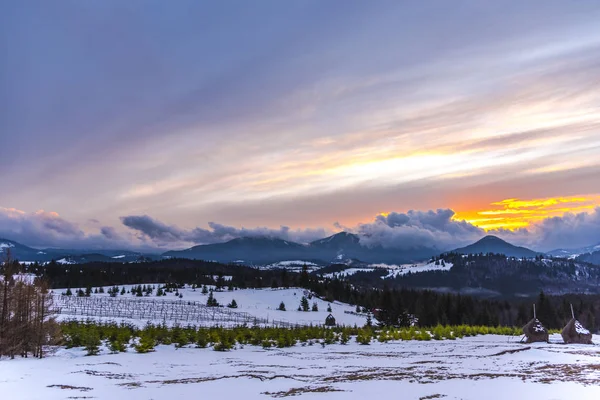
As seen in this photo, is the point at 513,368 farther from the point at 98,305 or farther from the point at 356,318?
the point at 98,305

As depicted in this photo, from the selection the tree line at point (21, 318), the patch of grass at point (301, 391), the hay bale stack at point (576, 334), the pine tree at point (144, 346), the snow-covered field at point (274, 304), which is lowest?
the snow-covered field at point (274, 304)

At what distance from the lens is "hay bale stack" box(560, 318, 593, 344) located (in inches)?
1545

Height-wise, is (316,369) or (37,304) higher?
(37,304)

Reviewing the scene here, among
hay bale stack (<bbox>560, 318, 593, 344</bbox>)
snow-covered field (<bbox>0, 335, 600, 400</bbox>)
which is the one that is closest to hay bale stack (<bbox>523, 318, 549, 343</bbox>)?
hay bale stack (<bbox>560, 318, 593, 344</bbox>)

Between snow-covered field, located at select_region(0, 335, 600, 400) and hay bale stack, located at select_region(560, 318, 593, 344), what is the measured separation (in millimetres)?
15582

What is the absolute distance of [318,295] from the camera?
121 meters

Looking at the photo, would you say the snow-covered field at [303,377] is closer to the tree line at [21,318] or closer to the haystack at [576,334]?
the tree line at [21,318]

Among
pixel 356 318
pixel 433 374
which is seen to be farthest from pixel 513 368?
pixel 356 318

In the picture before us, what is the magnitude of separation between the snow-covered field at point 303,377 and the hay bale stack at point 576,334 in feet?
51.1

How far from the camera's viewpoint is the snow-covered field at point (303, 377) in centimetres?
1434

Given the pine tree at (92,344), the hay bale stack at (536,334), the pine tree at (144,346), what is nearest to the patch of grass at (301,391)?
the pine tree at (144,346)

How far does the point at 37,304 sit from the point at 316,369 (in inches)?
760

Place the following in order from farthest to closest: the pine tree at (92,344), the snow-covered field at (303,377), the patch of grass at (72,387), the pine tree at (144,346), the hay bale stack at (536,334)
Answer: the hay bale stack at (536,334)
the pine tree at (144,346)
the pine tree at (92,344)
the patch of grass at (72,387)
the snow-covered field at (303,377)

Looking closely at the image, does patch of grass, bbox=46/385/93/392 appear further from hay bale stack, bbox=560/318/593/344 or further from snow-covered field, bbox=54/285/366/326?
snow-covered field, bbox=54/285/366/326
